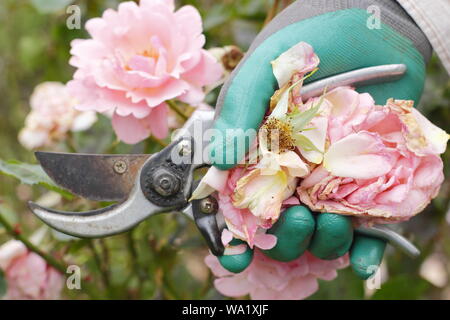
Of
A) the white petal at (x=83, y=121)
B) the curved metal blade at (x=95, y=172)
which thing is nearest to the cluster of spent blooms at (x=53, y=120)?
the white petal at (x=83, y=121)

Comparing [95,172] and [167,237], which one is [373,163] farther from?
[167,237]

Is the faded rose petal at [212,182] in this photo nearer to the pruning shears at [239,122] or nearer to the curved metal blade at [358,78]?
the pruning shears at [239,122]

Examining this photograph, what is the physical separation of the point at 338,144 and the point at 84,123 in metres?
0.60

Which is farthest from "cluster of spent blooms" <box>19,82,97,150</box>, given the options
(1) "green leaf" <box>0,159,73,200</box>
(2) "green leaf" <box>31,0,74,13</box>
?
(1) "green leaf" <box>0,159,73,200</box>

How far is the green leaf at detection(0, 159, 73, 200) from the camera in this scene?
91 centimetres

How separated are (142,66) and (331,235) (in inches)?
13.1

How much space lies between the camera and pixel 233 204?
0.74 metres

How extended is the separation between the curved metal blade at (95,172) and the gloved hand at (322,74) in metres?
0.12

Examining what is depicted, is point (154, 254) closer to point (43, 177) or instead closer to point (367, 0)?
point (43, 177)

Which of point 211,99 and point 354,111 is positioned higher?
point 354,111

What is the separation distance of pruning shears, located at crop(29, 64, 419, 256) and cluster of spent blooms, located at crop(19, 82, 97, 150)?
0.41 meters

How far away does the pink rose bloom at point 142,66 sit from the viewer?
87 cm

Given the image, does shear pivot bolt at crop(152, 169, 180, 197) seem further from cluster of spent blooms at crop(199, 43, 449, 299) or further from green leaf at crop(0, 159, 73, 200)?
green leaf at crop(0, 159, 73, 200)

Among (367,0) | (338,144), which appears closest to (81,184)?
(338,144)
